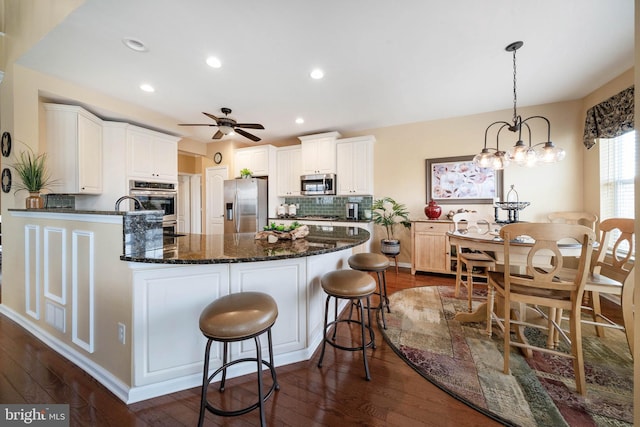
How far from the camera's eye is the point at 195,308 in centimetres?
153

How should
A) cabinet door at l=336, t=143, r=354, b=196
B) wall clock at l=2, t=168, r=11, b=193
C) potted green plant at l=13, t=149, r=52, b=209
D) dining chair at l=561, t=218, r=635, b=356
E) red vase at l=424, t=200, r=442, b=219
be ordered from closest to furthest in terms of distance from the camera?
1. dining chair at l=561, t=218, r=635, b=356
2. potted green plant at l=13, t=149, r=52, b=209
3. wall clock at l=2, t=168, r=11, b=193
4. red vase at l=424, t=200, r=442, b=219
5. cabinet door at l=336, t=143, r=354, b=196

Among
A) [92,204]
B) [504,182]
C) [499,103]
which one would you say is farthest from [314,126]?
[92,204]

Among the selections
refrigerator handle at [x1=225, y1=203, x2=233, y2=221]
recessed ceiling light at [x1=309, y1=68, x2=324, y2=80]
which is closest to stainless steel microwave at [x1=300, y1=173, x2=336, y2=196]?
refrigerator handle at [x1=225, y1=203, x2=233, y2=221]

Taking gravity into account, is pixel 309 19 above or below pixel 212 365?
above

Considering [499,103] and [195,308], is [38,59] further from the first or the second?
[499,103]

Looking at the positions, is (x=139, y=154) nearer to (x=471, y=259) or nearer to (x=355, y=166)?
(x=355, y=166)

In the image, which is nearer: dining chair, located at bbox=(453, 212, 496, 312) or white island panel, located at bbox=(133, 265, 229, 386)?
white island panel, located at bbox=(133, 265, 229, 386)

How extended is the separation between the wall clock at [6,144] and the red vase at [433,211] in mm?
5518

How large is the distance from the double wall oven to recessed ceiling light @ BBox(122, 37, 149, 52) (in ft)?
7.36

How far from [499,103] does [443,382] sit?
3.90 meters

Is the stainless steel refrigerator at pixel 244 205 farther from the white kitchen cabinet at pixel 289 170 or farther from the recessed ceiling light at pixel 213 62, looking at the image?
the recessed ceiling light at pixel 213 62

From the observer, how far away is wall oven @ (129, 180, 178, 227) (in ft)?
12.7

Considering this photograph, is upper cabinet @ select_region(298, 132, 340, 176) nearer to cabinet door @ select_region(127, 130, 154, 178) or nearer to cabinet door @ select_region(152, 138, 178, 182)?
cabinet door @ select_region(152, 138, 178, 182)

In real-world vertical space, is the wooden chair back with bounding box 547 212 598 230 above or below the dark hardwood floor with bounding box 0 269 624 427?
above
